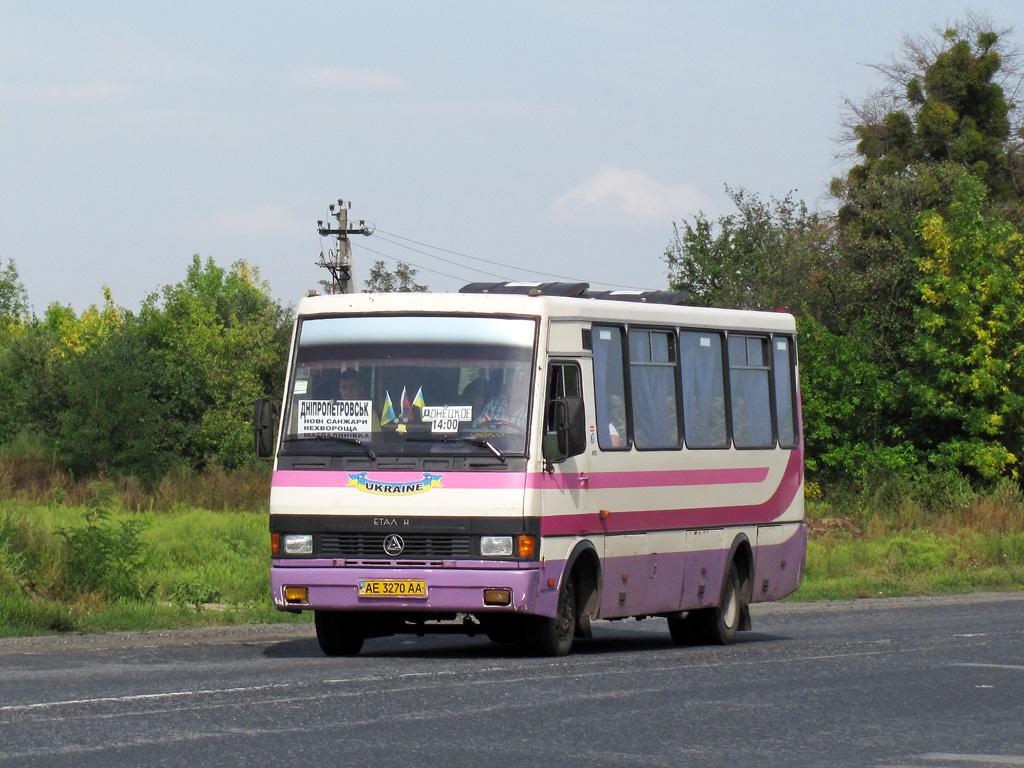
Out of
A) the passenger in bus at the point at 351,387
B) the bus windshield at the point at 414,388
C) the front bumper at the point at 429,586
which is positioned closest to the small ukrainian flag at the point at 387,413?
the bus windshield at the point at 414,388

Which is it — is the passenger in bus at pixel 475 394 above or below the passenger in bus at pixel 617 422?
above

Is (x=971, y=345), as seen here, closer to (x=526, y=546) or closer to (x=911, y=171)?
(x=911, y=171)

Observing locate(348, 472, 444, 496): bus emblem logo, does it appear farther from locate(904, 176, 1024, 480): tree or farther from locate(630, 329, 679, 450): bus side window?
locate(904, 176, 1024, 480): tree

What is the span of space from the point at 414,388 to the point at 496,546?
1519mm

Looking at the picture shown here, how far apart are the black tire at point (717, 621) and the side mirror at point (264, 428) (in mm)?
5591

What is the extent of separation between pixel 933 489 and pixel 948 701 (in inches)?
1212

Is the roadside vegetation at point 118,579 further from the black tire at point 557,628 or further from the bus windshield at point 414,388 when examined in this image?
the black tire at point 557,628

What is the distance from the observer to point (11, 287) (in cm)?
13775

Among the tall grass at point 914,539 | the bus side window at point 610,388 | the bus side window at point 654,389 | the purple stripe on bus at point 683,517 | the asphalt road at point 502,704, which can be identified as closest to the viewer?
the asphalt road at point 502,704

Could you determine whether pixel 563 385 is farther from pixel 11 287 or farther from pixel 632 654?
pixel 11 287

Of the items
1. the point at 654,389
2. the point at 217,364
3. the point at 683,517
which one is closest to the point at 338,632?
the point at 683,517

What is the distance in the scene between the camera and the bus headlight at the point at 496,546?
44.9 ft

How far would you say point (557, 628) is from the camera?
14.5 metres

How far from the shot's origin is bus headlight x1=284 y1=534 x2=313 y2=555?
45.9ft
